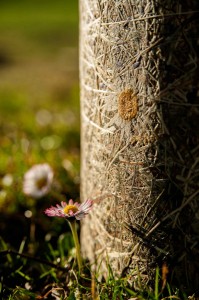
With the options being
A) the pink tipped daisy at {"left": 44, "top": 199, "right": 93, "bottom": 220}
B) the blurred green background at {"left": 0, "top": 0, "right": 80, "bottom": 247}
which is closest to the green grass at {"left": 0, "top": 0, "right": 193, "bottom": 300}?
the blurred green background at {"left": 0, "top": 0, "right": 80, "bottom": 247}

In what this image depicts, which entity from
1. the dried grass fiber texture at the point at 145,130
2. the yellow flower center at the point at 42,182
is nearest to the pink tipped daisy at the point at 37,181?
the yellow flower center at the point at 42,182

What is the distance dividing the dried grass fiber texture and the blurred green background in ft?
2.17

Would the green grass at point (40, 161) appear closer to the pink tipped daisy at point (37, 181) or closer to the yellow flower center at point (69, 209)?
the pink tipped daisy at point (37, 181)

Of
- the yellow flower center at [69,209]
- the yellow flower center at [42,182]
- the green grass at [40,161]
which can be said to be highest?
the yellow flower center at [69,209]

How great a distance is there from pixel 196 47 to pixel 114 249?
0.75 meters

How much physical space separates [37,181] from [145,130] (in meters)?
0.94

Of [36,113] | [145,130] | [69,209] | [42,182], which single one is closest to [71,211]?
[69,209]

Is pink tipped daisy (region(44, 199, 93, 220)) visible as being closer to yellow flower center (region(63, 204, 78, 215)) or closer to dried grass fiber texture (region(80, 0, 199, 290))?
yellow flower center (region(63, 204, 78, 215))

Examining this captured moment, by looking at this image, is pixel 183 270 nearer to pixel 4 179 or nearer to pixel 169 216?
pixel 169 216

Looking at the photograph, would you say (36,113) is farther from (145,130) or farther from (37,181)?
(145,130)

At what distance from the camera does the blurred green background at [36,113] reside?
2.48m

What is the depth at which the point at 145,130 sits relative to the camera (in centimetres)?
164

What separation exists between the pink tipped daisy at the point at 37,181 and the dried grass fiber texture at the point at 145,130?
1.97 feet

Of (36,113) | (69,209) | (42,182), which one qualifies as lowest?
(36,113)
